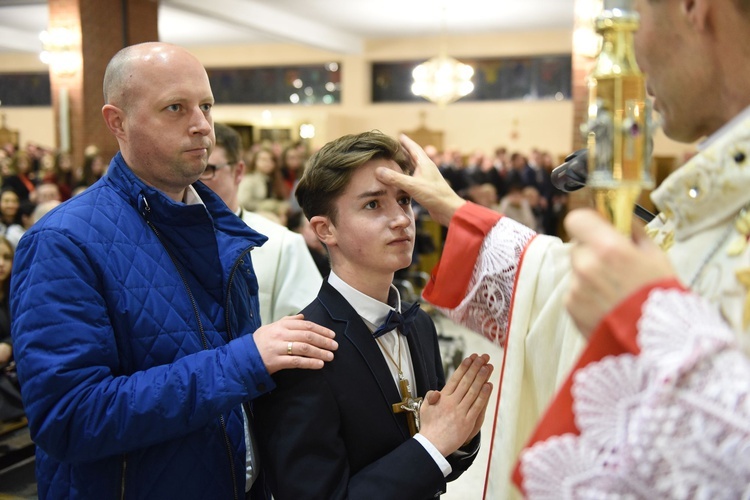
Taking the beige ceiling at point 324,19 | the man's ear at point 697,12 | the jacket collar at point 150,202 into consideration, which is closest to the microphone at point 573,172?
the man's ear at point 697,12

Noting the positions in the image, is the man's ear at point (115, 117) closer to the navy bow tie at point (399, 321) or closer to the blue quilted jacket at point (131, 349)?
the blue quilted jacket at point (131, 349)

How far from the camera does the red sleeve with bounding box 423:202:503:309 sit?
4.49ft

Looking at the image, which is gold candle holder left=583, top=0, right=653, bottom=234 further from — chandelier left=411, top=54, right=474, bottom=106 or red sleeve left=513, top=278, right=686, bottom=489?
chandelier left=411, top=54, right=474, bottom=106

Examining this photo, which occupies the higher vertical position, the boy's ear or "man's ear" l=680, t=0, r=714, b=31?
"man's ear" l=680, t=0, r=714, b=31

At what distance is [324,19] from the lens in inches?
509

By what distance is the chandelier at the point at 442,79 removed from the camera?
460 inches

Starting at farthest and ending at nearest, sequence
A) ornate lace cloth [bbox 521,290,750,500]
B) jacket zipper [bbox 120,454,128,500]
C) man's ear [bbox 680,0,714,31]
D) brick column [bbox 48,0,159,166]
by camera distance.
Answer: brick column [bbox 48,0,159,166] → jacket zipper [bbox 120,454,128,500] → man's ear [bbox 680,0,714,31] → ornate lace cloth [bbox 521,290,750,500]

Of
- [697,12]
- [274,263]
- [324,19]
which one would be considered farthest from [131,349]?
[324,19]

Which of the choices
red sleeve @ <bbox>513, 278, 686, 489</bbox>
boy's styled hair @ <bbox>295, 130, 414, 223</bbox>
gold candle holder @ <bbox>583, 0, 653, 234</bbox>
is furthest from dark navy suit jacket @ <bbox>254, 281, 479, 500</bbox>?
gold candle holder @ <bbox>583, 0, 653, 234</bbox>

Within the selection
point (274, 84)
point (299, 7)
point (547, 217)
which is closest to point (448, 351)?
point (547, 217)

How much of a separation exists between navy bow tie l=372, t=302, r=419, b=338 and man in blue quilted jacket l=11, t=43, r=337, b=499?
0.56 ft

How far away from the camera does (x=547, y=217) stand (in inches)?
434

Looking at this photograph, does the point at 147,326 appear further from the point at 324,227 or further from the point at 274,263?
the point at 274,263

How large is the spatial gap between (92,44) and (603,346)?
915cm
